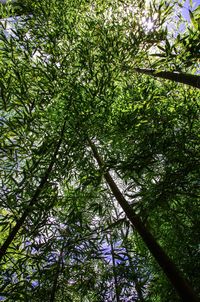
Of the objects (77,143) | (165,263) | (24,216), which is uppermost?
(77,143)

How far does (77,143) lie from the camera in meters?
2.61

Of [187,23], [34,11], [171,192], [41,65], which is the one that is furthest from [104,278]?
[187,23]

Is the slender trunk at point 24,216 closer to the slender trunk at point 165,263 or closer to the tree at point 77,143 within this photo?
the tree at point 77,143

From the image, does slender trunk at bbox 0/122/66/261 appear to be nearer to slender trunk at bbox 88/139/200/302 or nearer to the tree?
the tree

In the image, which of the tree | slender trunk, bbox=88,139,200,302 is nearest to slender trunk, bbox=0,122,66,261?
the tree

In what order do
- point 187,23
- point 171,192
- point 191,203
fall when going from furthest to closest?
point 187,23 → point 191,203 → point 171,192

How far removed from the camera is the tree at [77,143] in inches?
97.7

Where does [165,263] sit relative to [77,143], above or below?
below

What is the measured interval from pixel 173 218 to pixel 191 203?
31 cm

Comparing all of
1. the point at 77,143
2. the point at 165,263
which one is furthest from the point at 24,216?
the point at 165,263

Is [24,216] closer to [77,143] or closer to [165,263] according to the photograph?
[77,143]

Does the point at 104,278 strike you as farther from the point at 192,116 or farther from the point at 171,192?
the point at 192,116

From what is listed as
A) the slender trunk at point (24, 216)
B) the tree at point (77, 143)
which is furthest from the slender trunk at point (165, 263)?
the slender trunk at point (24, 216)

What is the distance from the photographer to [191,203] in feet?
11.8
